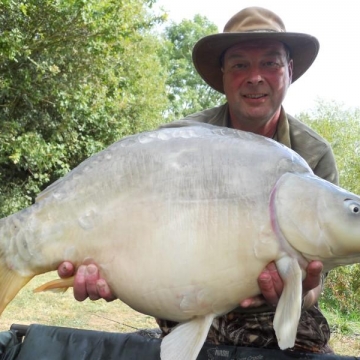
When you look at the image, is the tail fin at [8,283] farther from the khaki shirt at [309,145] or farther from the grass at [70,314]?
the grass at [70,314]

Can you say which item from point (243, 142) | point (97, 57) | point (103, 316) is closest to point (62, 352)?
point (243, 142)

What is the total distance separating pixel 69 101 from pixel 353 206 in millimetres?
6151

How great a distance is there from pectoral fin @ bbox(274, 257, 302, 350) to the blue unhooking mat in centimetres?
40

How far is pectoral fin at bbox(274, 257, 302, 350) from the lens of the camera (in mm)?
1158

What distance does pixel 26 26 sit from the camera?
602 centimetres

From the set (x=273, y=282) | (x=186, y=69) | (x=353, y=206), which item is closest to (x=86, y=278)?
→ (x=273, y=282)

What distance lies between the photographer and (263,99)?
1779mm

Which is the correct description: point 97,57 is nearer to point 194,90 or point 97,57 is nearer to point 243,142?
point 243,142

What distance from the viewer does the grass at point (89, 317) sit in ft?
11.9

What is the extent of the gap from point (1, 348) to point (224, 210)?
968 millimetres

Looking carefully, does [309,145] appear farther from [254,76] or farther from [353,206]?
[353,206]

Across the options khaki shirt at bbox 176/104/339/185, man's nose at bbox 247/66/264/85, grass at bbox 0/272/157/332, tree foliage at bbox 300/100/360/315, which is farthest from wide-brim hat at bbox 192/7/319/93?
Result: tree foliage at bbox 300/100/360/315

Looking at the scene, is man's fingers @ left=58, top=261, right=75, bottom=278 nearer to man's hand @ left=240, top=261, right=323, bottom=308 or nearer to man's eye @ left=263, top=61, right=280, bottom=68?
man's hand @ left=240, top=261, right=323, bottom=308

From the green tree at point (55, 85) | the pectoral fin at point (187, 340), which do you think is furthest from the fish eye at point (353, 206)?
the green tree at point (55, 85)
